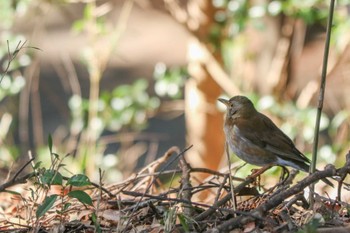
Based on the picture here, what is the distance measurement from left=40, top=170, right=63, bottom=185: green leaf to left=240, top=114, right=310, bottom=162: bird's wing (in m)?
1.50

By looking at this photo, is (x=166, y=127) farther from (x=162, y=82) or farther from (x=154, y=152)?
(x=162, y=82)

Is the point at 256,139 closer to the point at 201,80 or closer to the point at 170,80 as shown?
the point at 170,80

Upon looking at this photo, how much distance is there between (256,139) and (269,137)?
69mm

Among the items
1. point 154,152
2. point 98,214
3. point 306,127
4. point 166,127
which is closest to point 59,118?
point 166,127

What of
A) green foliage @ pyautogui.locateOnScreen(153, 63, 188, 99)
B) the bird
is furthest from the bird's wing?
green foliage @ pyautogui.locateOnScreen(153, 63, 188, 99)

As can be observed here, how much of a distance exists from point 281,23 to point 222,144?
3.96 feet

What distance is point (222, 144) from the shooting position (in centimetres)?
713

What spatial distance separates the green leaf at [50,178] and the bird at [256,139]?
144 centimetres

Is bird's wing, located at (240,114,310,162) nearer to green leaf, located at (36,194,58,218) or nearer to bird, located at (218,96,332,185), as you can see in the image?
bird, located at (218,96,332,185)

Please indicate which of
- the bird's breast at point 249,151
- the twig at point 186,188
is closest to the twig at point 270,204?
the twig at point 186,188

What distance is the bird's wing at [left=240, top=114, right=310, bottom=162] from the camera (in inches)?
152

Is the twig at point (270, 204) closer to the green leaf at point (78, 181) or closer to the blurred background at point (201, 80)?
the green leaf at point (78, 181)

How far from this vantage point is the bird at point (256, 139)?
3.86 m

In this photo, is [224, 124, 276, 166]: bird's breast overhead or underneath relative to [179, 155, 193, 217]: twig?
overhead
